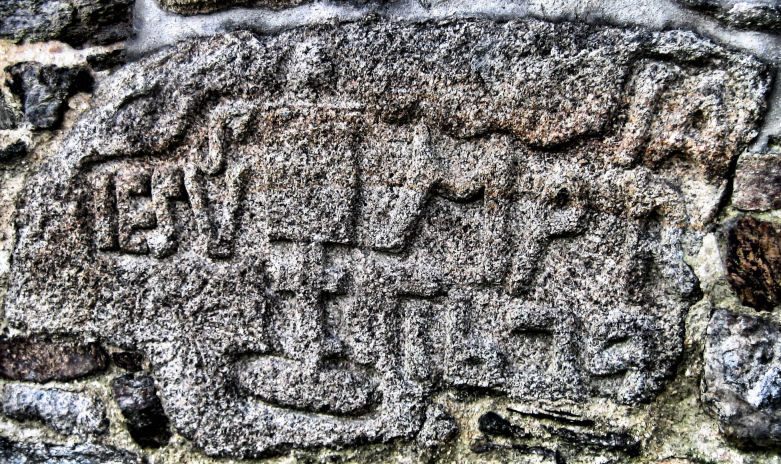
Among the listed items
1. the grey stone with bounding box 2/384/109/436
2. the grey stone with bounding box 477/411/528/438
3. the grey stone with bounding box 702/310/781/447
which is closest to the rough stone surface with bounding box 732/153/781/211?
the grey stone with bounding box 702/310/781/447

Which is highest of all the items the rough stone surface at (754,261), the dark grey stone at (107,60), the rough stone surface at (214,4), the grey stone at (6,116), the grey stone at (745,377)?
the rough stone surface at (214,4)

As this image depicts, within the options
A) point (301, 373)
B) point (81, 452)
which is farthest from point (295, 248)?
point (81, 452)

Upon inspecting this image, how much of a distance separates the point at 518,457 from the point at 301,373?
43 cm

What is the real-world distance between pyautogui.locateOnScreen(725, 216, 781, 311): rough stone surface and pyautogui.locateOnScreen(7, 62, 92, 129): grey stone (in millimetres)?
1240

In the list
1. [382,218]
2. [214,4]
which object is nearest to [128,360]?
[382,218]

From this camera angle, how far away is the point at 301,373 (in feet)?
4.66

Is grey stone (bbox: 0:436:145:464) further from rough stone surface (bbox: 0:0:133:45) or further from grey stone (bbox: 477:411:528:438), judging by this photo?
rough stone surface (bbox: 0:0:133:45)

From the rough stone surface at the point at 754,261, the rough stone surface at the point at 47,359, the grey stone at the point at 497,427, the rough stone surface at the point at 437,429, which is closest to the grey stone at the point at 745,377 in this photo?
the rough stone surface at the point at 754,261

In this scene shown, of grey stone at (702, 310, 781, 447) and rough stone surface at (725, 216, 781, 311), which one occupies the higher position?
rough stone surface at (725, 216, 781, 311)

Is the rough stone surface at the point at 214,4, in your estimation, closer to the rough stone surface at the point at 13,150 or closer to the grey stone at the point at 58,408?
the rough stone surface at the point at 13,150

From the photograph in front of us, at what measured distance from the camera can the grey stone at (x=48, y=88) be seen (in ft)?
4.86

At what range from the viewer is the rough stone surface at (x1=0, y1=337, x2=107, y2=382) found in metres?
1.51

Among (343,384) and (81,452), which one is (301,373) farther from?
(81,452)

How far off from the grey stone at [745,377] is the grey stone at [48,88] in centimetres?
127
